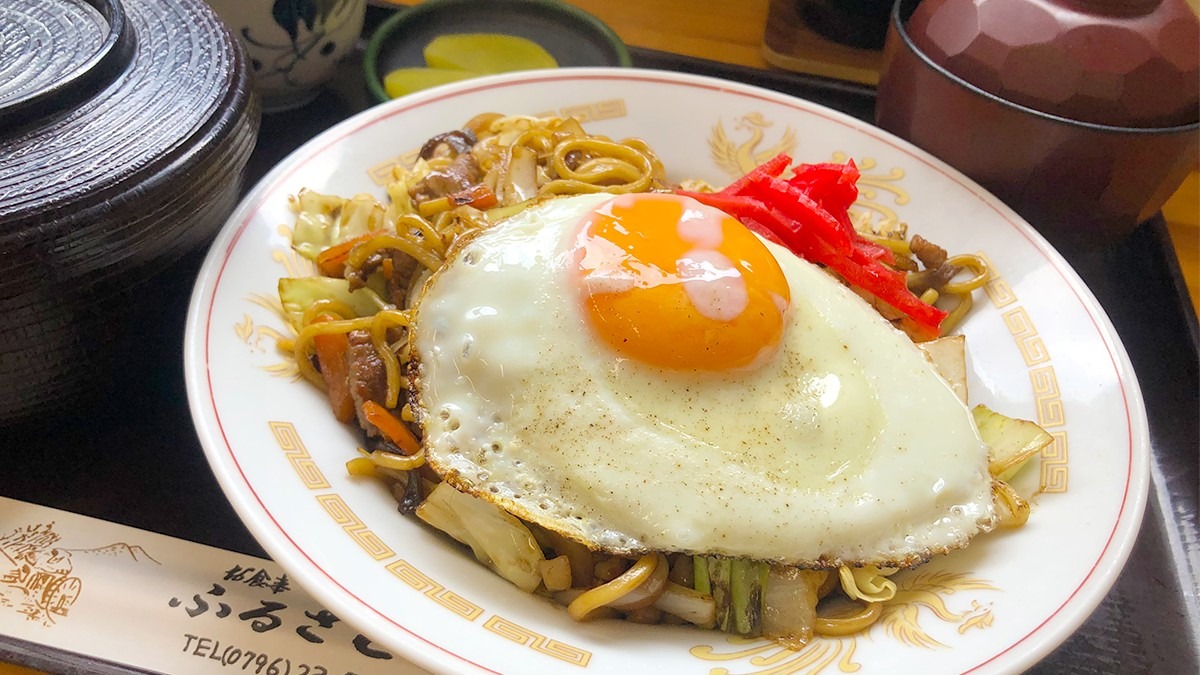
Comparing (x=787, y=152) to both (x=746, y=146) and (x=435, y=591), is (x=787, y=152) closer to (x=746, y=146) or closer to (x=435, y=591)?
(x=746, y=146)

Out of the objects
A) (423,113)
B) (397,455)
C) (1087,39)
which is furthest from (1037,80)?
(397,455)

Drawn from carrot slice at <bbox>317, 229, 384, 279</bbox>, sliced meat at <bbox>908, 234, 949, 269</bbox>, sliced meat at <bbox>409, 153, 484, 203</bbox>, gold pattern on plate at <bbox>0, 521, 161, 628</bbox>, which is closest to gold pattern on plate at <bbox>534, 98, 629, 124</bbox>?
sliced meat at <bbox>409, 153, 484, 203</bbox>

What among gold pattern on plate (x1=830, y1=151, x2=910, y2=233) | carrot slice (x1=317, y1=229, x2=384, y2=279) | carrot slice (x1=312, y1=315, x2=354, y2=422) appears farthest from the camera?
gold pattern on plate (x1=830, y1=151, x2=910, y2=233)

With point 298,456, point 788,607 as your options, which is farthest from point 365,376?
point 788,607

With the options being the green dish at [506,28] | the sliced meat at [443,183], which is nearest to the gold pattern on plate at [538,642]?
the sliced meat at [443,183]

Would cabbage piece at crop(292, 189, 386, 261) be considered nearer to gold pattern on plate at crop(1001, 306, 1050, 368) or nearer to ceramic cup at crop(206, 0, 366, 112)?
ceramic cup at crop(206, 0, 366, 112)
